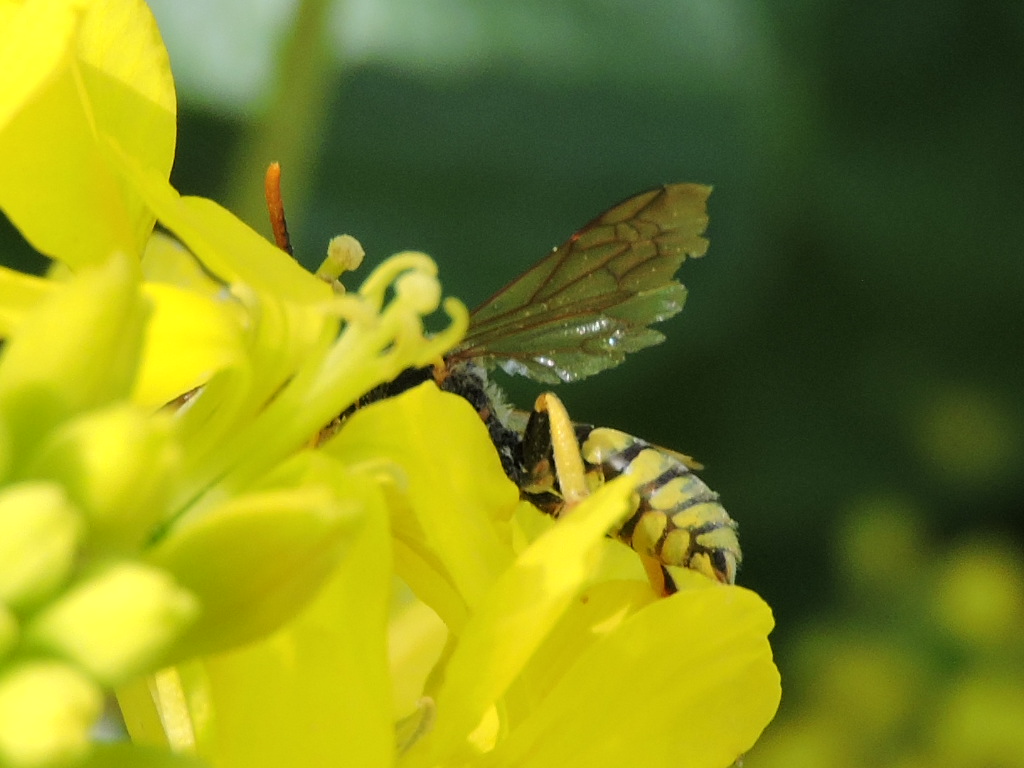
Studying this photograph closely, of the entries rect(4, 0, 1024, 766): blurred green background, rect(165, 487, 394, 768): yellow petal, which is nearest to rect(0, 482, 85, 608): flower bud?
rect(165, 487, 394, 768): yellow petal

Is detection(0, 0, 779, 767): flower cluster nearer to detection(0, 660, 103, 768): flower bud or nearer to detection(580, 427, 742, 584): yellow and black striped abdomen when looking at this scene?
detection(0, 660, 103, 768): flower bud

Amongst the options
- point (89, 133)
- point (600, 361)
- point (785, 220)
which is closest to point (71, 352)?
point (89, 133)

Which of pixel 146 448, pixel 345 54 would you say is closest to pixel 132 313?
pixel 146 448

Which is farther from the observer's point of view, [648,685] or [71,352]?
[648,685]

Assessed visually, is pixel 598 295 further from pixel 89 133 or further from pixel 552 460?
pixel 89 133

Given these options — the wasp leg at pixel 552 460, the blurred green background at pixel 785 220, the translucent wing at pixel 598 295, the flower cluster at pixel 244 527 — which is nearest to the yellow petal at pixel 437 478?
the flower cluster at pixel 244 527

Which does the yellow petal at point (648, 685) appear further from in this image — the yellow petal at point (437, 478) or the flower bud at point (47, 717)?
the flower bud at point (47, 717)

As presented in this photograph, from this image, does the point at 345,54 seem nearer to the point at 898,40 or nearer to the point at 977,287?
the point at 898,40
